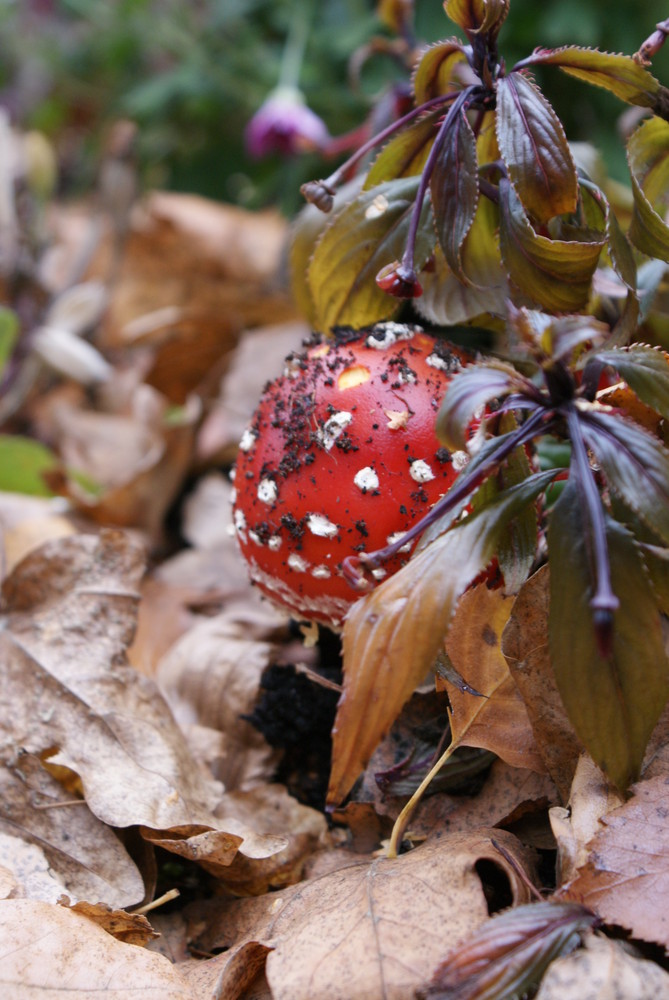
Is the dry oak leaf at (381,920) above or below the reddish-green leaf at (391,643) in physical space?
below

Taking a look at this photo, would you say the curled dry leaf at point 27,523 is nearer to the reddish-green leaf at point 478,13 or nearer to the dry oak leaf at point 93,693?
the dry oak leaf at point 93,693

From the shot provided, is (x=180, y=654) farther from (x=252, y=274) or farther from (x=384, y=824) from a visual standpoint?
(x=252, y=274)

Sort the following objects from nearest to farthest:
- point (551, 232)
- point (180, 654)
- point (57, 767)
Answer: point (551, 232) < point (57, 767) < point (180, 654)

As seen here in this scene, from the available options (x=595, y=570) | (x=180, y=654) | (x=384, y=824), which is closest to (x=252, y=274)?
(x=180, y=654)

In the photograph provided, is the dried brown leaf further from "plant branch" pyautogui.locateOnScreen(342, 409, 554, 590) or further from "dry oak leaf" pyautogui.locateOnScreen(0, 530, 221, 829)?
"dry oak leaf" pyautogui.locateOnScreen(0, 530, 221, 829)

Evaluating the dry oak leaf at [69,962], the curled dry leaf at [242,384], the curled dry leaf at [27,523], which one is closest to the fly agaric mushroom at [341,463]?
the dry oak leaf at [69,962]

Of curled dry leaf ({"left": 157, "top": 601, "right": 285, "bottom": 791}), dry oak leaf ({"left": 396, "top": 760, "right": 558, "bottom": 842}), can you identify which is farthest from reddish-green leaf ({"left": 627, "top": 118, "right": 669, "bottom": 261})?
curled dry leaf ({"left": 157, "top": 601, "right": 285, "bottom": 791})

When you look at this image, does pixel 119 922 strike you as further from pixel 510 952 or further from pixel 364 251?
pixel 364 251

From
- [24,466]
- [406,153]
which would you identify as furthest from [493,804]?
[24,466]
